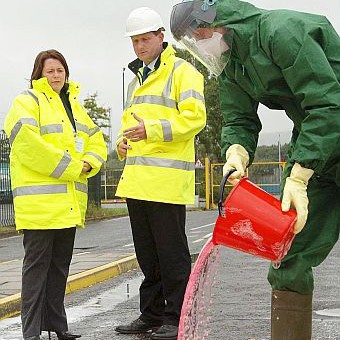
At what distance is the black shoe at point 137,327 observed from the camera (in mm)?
5391

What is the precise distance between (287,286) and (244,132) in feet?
2.68

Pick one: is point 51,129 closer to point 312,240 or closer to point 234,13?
point 234,13

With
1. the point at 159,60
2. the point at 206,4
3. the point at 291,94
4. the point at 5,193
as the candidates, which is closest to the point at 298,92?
the point at 291,94

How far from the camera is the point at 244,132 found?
4234 mm

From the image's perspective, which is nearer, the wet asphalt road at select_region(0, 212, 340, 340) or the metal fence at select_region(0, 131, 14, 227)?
the wet asphalt road at select_region(0, 212, 340, 340)

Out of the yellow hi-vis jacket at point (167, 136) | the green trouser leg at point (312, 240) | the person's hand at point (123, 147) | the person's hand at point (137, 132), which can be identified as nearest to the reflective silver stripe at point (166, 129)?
the yellow hi-vis jacket at point (167, 136)

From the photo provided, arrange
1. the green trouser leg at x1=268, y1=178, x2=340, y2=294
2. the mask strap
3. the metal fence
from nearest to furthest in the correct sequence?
1. the mask strap
2. the green trouser leg at x1=268, y1=178, x2=340, y2=294
3. the metal fence

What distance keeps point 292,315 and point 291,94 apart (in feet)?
3.34

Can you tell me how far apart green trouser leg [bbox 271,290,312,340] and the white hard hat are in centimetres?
198

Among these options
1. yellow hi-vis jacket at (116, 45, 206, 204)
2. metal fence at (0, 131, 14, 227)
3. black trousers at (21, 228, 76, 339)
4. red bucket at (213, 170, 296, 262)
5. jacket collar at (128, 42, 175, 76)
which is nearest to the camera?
red bucket at (213, 170, 296, 262)

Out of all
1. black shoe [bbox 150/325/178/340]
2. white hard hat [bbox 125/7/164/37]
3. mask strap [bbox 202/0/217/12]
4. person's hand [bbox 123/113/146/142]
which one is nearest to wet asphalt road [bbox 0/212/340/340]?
black shoe [bbox 150/325/178/340]

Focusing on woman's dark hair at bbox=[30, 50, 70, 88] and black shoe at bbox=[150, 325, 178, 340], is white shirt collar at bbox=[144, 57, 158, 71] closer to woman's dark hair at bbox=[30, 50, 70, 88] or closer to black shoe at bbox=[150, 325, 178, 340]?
woman's dark hair at bbox=[30, 50, 70, 88]

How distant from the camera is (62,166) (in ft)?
16.9

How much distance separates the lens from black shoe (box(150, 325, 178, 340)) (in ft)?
→ 16.7
